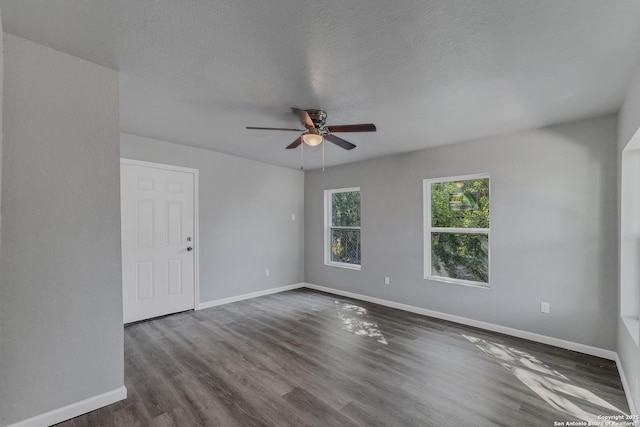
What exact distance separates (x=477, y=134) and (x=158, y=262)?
173 inches

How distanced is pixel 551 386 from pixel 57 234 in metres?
3.77

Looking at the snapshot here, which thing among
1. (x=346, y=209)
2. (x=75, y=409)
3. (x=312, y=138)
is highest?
(x=312, y=138)

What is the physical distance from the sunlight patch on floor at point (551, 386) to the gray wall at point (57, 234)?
10.4 ft

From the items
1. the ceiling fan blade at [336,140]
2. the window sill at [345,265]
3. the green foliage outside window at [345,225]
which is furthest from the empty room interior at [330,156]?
the green foliage outside window at [345,225]

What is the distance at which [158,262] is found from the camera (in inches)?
153

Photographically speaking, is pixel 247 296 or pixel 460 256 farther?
pixel 247 296

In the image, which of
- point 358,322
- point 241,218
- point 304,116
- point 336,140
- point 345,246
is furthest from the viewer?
point 345,246

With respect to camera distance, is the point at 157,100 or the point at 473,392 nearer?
the point at 473,392

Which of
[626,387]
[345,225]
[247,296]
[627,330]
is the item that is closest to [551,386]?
[626,387]

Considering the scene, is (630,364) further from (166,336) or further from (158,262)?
(158,262)

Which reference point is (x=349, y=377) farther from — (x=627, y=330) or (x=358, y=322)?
(x=627, y=330)

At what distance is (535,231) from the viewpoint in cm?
316

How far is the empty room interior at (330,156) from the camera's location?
1666 millimetres

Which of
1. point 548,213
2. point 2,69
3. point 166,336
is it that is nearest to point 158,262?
point 166,336
